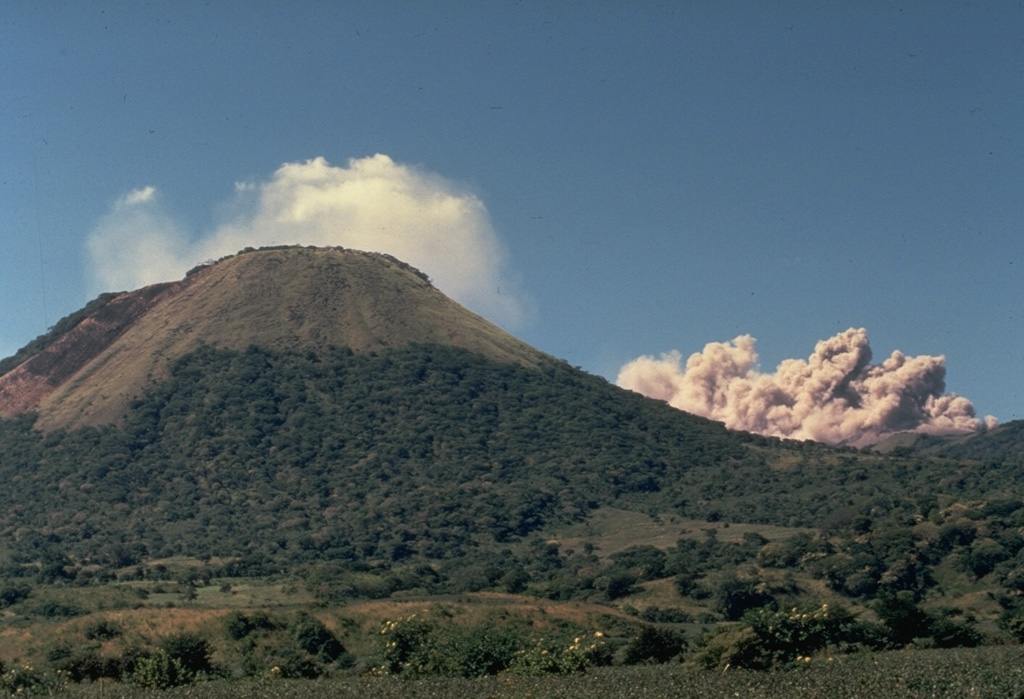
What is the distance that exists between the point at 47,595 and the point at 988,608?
7344cm

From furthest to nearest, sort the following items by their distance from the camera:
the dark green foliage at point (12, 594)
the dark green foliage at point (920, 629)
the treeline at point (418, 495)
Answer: the treeline at point (418, 495), the dark green foliage at point (12, 594), the dark green foliage at point (920, 629)

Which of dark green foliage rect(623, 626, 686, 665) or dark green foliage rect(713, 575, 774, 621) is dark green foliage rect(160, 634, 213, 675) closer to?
dark green foliage rect(623, 626, 686, 665)

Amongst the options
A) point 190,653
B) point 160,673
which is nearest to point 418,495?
point 190,653

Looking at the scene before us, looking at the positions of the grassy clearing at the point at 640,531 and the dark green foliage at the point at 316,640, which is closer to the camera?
the dark green foliage at the point at 316,640

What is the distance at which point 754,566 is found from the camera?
119875 mm

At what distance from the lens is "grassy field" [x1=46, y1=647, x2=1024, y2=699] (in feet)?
142

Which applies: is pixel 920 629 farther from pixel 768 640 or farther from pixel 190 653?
pixel 190 653

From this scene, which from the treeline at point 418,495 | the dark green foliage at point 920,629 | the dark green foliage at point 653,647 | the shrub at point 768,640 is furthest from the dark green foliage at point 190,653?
the treeline at point 418,495

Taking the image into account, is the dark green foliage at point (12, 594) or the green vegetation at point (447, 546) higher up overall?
the green vegetation at point (447, 546)

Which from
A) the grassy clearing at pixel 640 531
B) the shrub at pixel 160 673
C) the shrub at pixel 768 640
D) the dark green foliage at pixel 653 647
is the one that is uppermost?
the grassy clearing at pixel 640 531

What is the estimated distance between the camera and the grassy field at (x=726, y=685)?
1709 inches

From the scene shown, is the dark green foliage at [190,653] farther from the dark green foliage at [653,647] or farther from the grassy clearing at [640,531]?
the grassy clearing at [640,531]

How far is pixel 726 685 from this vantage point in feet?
154

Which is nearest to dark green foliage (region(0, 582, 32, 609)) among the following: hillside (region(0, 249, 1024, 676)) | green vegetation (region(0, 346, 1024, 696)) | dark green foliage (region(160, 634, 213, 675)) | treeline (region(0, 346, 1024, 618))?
hillside (region(0, 249, 1024, 676))
